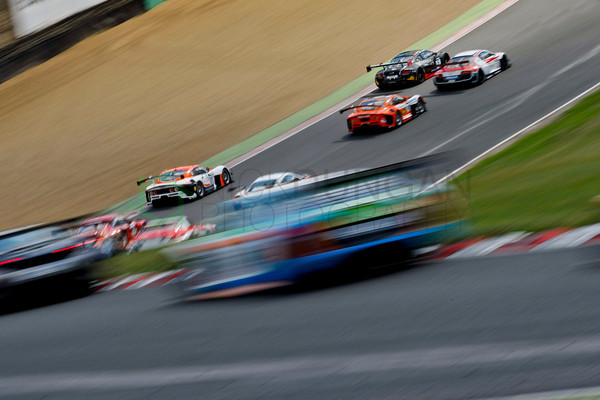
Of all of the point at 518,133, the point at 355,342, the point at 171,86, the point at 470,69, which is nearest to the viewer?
the point at 355,342

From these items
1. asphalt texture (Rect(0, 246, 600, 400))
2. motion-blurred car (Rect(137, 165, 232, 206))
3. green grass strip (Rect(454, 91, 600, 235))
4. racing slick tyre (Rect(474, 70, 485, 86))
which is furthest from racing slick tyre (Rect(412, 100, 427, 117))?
asphalt texture (Rect(0, 246, 600, 400))

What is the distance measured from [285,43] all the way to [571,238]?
2826 centimetres

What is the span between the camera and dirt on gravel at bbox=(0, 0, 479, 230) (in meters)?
28.6

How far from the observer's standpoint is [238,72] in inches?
1351

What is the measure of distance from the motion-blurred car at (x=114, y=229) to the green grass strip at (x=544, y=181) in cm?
757

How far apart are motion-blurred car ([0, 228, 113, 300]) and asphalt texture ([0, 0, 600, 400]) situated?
0.33 metres

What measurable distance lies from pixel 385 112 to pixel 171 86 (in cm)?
1267

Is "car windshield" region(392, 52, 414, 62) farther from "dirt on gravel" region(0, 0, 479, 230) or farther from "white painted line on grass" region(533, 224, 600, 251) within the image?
"white painted line on grass" region(533, 224, 600, 251)

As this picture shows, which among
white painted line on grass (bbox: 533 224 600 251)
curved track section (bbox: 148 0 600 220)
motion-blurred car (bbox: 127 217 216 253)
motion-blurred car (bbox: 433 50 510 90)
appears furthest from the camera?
motion-blurred car (bbox: 433 50 510 90)

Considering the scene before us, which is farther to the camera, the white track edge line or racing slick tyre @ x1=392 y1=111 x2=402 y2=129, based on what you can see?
racing slick tyre @ x1=392 y1=111 x2=402 y2=129

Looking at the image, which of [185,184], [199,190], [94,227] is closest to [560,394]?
[94,227]

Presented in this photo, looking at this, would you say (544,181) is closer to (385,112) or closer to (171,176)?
(385,112)

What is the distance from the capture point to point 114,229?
17.6m

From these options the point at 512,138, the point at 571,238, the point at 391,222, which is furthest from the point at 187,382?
the point at 512,138
